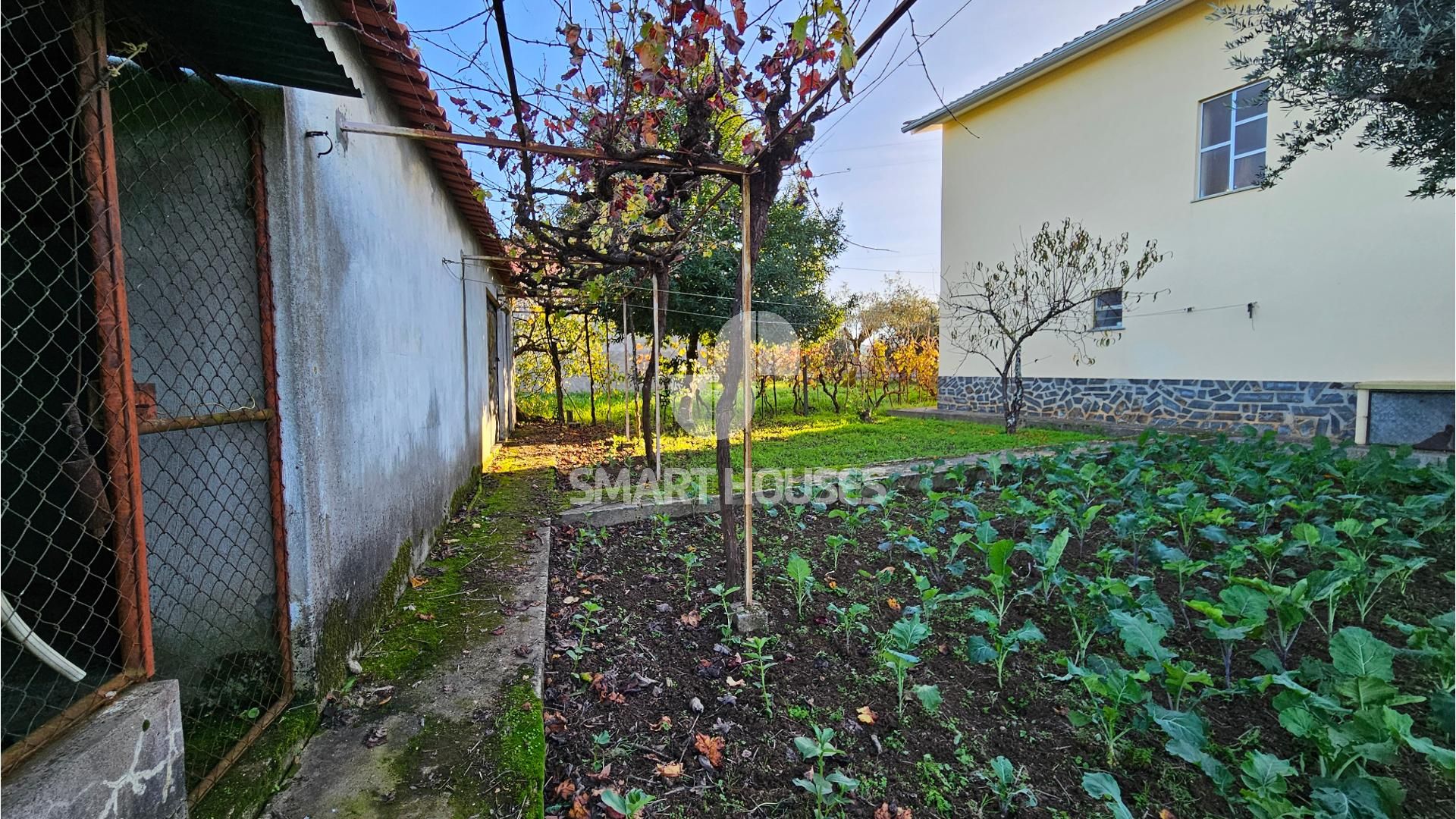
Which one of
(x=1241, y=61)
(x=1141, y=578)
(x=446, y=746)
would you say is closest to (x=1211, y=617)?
(x=1141, y=578)

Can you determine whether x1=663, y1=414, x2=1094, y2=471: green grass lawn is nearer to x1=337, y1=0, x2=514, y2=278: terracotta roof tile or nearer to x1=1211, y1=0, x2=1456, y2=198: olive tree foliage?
x1=337, y1=0, x2=514, y2=278: terracotta roof tile

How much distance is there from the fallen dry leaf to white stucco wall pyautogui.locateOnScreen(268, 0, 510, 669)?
124 cm

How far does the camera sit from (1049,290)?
8.52 m

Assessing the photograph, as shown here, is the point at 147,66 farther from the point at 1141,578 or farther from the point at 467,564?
the point at 1141,578

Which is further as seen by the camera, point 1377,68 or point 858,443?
point 858,443

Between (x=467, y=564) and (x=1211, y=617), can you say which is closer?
(x=1211, y=617)

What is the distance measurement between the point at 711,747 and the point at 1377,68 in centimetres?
460

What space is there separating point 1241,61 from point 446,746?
18.7ft

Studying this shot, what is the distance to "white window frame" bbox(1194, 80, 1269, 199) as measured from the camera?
6930mm

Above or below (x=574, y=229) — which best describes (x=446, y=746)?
below

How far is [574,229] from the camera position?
13.4ft

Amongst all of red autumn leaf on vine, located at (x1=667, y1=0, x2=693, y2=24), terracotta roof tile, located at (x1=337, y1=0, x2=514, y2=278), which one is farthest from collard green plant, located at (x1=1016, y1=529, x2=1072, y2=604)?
terracotta roof tile, located at (x1=337, y1=0, x2=514, y2=278)

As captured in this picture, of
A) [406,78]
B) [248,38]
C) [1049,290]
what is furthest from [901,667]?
[1049,290]

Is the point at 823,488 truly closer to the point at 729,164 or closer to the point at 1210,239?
the point at 729,164
